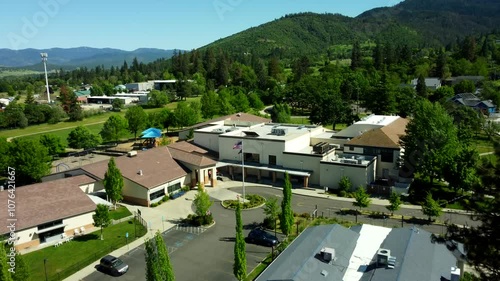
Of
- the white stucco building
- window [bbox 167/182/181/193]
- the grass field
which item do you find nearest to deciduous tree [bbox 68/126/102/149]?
the grass field

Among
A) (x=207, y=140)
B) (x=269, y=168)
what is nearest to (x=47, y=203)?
(x=269, y=168)

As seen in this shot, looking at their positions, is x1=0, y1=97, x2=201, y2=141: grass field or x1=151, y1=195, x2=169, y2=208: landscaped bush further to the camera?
x1=0, y1=97, x2=201, y2=141: grass field

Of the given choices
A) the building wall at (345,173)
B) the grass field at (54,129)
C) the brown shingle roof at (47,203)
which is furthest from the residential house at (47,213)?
the grass field at (54,129)

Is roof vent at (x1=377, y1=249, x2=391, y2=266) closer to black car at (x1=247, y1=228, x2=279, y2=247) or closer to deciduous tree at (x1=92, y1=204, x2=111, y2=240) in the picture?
black car at (x1=247, y1=228, x2=279, y2=247)

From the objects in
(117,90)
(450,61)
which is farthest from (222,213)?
(117,90)

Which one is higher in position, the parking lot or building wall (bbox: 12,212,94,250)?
building wall (bbox: 12,212,94,250)

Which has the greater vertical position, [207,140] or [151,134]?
[207,140]

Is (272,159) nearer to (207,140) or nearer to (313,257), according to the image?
(207,140)
